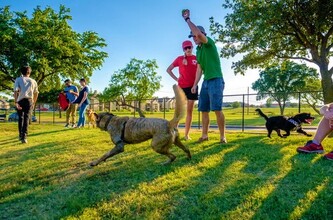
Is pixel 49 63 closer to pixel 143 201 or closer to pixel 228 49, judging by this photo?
pixel 228 49

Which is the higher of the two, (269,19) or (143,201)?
(269,19)

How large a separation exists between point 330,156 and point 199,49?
283 cm

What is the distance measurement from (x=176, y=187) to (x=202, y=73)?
297 cm

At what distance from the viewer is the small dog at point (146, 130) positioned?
12.7ft

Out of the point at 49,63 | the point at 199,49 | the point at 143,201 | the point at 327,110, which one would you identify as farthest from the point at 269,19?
the point at 49,63

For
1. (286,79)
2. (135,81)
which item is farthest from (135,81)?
(286,79)

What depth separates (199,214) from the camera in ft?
8.52

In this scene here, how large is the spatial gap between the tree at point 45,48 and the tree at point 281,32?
13.3 metres

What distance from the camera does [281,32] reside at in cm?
862

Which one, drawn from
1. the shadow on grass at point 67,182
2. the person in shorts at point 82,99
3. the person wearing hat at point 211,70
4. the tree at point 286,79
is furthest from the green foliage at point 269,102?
the tree at point 286,79

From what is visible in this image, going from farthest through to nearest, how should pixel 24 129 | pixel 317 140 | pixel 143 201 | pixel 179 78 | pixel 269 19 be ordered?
pixel 269 19, pixel 24 129, pixel 179 78, pixel 317 140, pixel 143 201

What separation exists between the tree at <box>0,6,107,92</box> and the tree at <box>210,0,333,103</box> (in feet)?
43.8

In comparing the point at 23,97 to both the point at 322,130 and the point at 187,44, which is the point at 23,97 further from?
the point at 322,130

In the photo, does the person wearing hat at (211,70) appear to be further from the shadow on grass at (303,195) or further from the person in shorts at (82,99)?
the person in shorts at (82,99)
